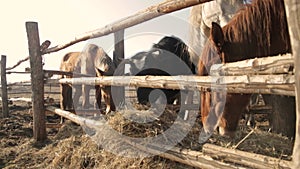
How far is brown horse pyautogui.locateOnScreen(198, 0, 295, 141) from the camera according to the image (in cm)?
232

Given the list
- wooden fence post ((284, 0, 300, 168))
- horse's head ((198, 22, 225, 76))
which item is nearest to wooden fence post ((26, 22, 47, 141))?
horse's head ((198, 22, 225, 76))

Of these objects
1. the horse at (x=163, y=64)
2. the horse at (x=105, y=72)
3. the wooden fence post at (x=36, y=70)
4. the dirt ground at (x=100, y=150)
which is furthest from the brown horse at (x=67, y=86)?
the wooden fence post at (x=36, y=70)

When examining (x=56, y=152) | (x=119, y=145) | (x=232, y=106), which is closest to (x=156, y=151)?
(x=119, y=145)

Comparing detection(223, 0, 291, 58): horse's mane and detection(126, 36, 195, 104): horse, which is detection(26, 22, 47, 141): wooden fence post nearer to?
detection(126, 36, 195, 104): horse

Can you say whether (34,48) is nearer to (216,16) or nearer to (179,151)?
(216,16)

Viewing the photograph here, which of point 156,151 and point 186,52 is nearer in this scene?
point 156,151

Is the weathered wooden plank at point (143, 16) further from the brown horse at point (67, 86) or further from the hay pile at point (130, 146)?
the brown horse at point (67, 86)

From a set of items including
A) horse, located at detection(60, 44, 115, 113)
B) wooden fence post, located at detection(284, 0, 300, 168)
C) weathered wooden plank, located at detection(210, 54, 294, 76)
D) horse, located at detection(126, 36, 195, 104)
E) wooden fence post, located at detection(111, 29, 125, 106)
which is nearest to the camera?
wooden fence post, located at detection(284, 0, 300, 168)

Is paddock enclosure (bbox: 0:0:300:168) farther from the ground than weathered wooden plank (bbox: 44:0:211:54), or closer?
closer

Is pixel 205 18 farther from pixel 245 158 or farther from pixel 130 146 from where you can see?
pixel 245 158

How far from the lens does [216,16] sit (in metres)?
4.52

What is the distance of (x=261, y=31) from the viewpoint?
2.39m

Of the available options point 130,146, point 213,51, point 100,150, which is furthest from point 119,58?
point 213,51

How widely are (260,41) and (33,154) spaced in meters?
3.14
